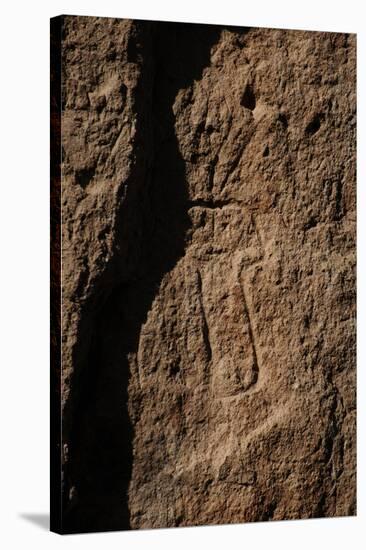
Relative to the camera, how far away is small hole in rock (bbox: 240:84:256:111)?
18.7ft

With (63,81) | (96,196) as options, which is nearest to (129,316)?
(96,196)

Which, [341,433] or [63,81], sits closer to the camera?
[63,81]

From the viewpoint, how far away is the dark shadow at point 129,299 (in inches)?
214

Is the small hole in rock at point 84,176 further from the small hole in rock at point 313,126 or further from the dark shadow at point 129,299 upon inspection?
the small hole in rock at point 313,126

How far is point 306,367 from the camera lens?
5.76m

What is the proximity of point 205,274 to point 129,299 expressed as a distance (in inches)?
11.9

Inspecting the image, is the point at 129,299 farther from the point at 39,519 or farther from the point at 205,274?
the point at 39,519

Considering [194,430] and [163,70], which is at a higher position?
[163,70]

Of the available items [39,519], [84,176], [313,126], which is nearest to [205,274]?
[84,176]

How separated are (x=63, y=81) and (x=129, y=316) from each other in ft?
2.86

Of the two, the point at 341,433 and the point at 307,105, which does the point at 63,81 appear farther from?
the point at 341,433

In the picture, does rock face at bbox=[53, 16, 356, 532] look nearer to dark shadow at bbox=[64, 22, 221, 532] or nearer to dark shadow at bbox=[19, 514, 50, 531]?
dark shadow at bbox=[64, 22, 221, 532]

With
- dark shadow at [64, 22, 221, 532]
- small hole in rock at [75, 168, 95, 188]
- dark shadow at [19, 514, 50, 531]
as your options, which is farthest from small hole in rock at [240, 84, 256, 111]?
dark shadow at [19, 514, 50, 531]

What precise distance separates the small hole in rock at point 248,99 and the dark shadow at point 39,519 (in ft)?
5.51
